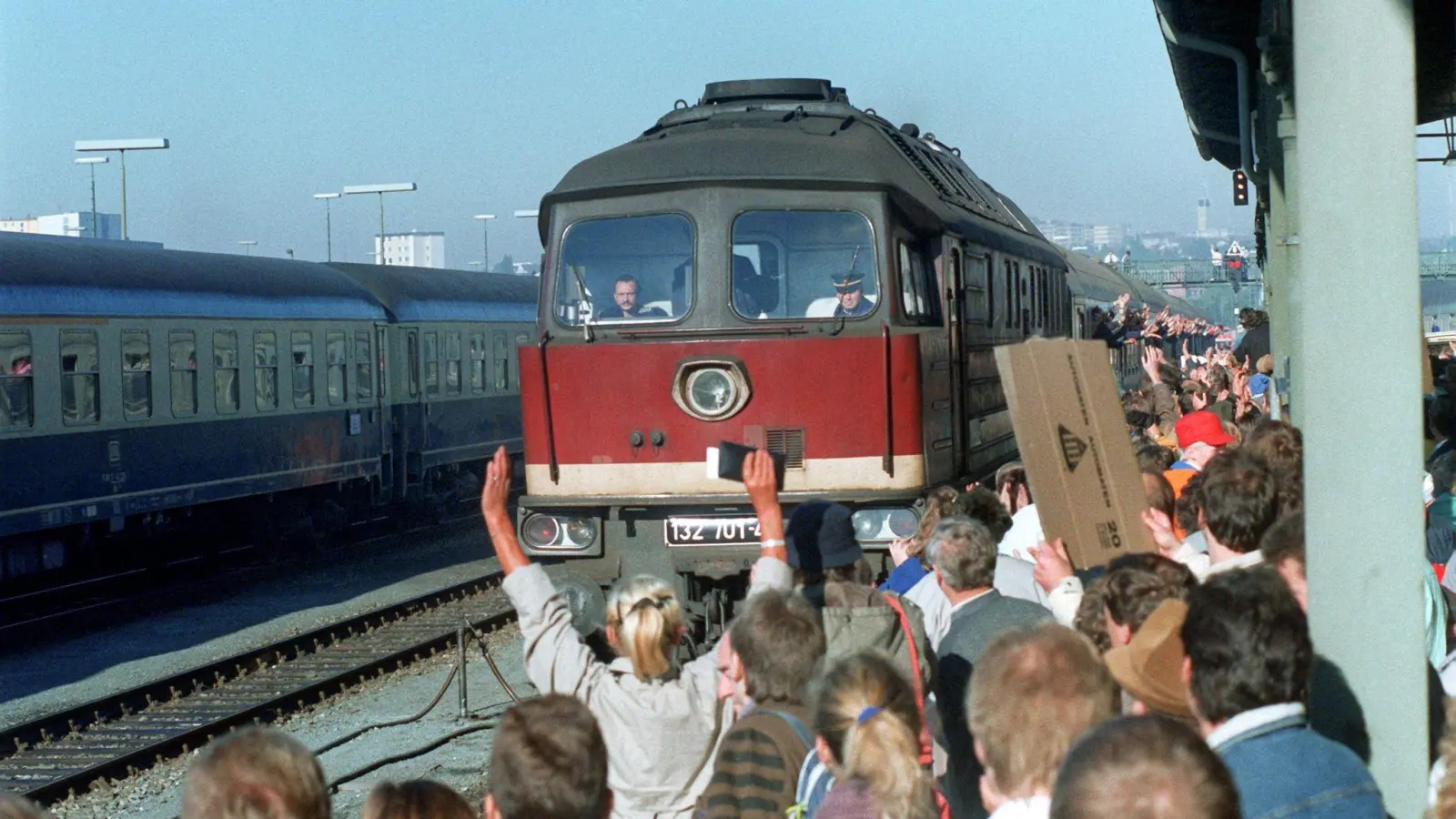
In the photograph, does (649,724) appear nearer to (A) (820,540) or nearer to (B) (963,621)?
(B) (963,621)

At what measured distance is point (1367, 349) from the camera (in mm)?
3518

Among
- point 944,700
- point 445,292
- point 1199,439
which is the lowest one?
point 944,700

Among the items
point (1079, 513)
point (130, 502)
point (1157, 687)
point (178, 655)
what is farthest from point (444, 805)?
point (130, 502)

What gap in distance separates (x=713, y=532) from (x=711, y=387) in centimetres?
82

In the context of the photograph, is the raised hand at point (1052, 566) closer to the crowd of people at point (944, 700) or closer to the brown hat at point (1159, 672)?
the crowd of people at point (944, 700)

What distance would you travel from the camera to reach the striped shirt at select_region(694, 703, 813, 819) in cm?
421

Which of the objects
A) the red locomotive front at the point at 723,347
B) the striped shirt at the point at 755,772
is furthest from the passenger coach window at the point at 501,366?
the striped shirt at the point at 755,772

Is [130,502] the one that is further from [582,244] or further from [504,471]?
[504,471]

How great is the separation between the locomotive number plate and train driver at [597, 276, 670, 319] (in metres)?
1.20

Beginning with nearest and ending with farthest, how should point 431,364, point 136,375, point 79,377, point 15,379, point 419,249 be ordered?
point 15,379, point 79,377, point 136,375, point 431,364, point 419,249

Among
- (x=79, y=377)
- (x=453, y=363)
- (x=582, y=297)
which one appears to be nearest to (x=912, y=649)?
(x=582, y=297)

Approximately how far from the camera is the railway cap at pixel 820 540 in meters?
6.11

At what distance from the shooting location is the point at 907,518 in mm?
9531

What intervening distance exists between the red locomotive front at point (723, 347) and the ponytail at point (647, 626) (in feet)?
14.9
